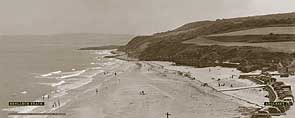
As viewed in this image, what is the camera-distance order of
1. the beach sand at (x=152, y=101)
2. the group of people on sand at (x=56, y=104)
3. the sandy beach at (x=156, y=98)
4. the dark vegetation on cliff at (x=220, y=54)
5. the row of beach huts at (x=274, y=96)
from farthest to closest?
1. the dark vegetation on cliff at (x=220, y=54)
2. the group of people on sand at (x=56, y=104)
3. the sandy beach at (x=156, y=98)
4. the beach sand at (x=152, y=101)
5. the row of beach huts at (x=274, y=96)

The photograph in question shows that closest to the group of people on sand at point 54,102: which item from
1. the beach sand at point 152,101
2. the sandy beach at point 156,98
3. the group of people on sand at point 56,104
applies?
the group of people on sand at point 56,104

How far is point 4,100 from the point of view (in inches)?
2394

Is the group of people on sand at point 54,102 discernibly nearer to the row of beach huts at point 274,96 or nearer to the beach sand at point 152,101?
the beach sand at point 152,101

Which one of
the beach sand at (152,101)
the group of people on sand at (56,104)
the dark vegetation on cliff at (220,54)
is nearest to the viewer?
the beach sand at (152,101)

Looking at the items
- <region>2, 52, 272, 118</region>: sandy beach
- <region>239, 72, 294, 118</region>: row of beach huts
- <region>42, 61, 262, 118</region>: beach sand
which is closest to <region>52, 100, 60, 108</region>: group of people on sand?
<region>2, 52, 272, 118</region>: sandy beach

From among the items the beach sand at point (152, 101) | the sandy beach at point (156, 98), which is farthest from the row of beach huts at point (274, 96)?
the beach sand at point (152, 101)

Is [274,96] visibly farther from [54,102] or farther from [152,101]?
[54,102]

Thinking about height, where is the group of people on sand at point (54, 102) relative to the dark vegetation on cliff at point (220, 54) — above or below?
below

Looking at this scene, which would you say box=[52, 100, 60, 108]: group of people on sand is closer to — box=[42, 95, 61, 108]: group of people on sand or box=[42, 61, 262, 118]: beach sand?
box=[42, 95, 61, 108]: group of people on sand

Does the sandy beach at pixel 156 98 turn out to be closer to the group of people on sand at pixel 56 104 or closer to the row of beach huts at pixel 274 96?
the group of people on sand at pixel 56 104

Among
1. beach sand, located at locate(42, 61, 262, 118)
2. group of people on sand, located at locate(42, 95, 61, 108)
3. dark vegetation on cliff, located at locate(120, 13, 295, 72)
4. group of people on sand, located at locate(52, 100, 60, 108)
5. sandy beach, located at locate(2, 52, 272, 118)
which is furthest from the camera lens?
dark vegetation on cliff, located at locate(120, 13, 295, 72)

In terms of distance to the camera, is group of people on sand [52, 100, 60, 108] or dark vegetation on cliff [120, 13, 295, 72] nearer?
group of people on sand [52, 100, 60, 108]

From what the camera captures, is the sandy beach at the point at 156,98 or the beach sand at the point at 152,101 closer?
the beach sand at the point at 152,101

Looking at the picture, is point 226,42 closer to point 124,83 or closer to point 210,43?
point 210,43
